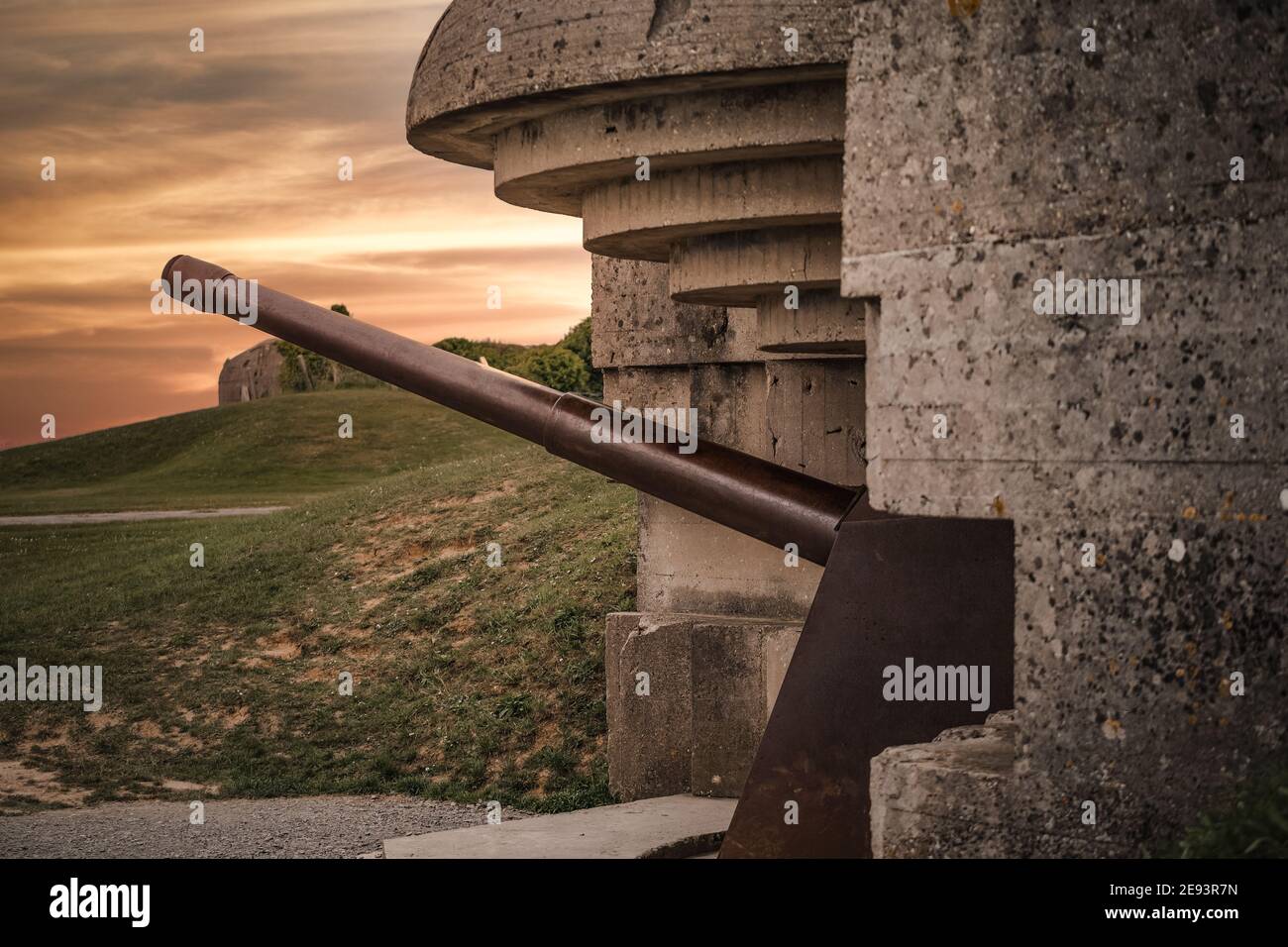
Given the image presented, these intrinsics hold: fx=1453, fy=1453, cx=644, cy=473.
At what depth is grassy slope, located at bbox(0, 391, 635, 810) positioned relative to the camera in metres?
9.09

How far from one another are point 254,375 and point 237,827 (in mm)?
41850

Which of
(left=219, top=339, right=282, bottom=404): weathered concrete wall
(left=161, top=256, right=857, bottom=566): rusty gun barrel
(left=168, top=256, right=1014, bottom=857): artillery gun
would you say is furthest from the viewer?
(left=219, top=339, right=282, bottom=404): weathered concrete wall

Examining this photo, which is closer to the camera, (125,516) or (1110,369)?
(1110,369)

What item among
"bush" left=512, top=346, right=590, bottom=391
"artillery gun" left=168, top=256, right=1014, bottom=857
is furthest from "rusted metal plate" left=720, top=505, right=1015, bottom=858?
"bush" left=512, top=346, right=590, bottom=391

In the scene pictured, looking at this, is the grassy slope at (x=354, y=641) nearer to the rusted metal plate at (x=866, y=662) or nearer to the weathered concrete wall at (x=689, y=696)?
the weathered concrete wall at (x=689, y=696)

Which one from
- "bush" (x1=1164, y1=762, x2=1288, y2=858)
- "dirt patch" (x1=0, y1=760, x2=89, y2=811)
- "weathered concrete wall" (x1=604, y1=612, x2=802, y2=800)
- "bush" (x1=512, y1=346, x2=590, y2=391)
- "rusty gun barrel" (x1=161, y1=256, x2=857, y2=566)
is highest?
"bush" (x1=512, y1=346, x2=590, y2=391)

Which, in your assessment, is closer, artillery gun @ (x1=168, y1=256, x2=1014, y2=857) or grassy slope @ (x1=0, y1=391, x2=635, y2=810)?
artillery gun @ (x1=168, y1=256, x2=1014, y2=857)

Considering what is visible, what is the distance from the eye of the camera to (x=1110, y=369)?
3.55 metres

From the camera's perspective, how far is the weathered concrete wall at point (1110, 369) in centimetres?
346

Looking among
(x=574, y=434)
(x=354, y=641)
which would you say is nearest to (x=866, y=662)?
(x=574, y=434)

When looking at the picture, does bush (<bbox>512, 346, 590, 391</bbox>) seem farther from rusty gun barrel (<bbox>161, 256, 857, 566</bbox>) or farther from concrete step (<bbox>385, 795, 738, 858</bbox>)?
concrete step (<bbox>385, 795, 738, 858</bbox>)

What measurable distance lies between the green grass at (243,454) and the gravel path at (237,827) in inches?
677

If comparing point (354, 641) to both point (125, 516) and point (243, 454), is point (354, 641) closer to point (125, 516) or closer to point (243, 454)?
point (125, 516)

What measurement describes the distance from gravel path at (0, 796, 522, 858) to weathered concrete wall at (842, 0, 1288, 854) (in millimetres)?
4263
